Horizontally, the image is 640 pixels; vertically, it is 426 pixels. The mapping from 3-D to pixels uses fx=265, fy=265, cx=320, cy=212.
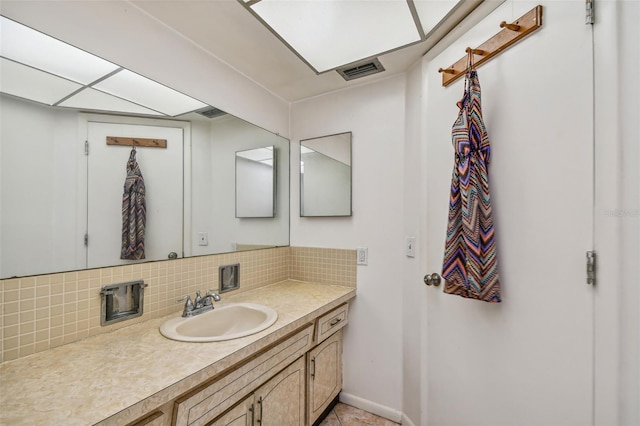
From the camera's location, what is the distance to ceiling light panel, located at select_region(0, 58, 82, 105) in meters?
0.91

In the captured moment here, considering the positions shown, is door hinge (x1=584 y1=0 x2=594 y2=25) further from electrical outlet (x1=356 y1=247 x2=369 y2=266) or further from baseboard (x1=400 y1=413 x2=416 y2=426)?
baseboard (x1=400 y1=413 x2=416 y2=426)

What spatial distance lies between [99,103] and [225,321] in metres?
1.22

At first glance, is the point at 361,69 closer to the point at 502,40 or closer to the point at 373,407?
the point at 502,40

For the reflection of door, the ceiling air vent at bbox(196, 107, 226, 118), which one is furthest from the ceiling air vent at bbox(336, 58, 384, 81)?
the reflection of door

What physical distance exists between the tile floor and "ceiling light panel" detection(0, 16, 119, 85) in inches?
90.4

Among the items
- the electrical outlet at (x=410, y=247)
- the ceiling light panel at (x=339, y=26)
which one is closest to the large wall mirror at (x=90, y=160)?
the ceiling light panel at (x=339, y=26)

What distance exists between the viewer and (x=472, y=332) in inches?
49.5

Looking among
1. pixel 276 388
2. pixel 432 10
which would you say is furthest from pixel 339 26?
pixel 276 388

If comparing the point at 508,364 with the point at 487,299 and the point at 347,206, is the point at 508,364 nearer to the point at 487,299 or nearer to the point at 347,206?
the point at 487,299

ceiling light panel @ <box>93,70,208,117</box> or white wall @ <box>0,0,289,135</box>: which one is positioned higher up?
white wall @ <box>0,0,289,135</box>

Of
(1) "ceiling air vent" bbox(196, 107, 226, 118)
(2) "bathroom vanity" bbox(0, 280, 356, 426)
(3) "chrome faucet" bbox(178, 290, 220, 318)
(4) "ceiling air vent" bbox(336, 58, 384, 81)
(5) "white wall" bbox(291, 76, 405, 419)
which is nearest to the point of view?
(2) "bathroom vanity" bbox(0, 280, 356, 426)

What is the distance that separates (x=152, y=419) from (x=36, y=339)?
1.92 ft

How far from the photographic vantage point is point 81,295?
42.3 inches

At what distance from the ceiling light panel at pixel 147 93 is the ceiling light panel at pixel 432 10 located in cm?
122
